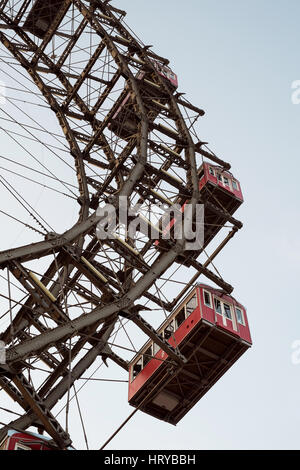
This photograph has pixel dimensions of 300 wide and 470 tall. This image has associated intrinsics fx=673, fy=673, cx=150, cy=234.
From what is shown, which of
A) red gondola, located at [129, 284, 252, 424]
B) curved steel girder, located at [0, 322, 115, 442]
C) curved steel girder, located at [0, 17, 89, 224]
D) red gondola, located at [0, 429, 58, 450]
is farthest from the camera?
curved steel girder, located at [0, 17, 89, 224]

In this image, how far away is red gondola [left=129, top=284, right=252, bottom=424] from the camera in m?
21.2

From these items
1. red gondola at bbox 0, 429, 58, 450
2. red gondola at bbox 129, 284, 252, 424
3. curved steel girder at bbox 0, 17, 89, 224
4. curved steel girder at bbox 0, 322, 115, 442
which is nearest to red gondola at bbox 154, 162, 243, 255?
curved steel girder at bbox 0, 17, 89, 224

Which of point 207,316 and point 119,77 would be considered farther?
point 119,77

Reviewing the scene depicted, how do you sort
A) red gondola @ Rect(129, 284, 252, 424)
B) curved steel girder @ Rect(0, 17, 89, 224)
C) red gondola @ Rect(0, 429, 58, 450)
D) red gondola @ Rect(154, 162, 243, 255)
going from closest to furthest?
red gondola @ Rect(0, 429, 58, 450) < red gondola @ Rect(129, 284, 252, 424) < curved steel girder @ Rect(0, 17, 89, 224) < red gondola @ Rect(154, 162, 243, 255)

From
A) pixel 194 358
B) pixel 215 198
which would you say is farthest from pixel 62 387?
pixel 215 198

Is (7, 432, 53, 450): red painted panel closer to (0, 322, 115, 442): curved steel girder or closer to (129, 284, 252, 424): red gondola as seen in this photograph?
(0, 322, 115, 442): curved steel girder

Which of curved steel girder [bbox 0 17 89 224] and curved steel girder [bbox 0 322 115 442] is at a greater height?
curved steel girder [bbox 0 17 89 224]

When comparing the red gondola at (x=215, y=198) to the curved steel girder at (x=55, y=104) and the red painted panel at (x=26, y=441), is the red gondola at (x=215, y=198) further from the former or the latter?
the red painted panel at (x=26, y=441)

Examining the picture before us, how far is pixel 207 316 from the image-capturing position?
21422 mm

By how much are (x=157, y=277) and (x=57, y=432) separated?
20.2ft

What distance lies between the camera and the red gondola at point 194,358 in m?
21.2

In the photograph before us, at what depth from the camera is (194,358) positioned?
21531 mm
